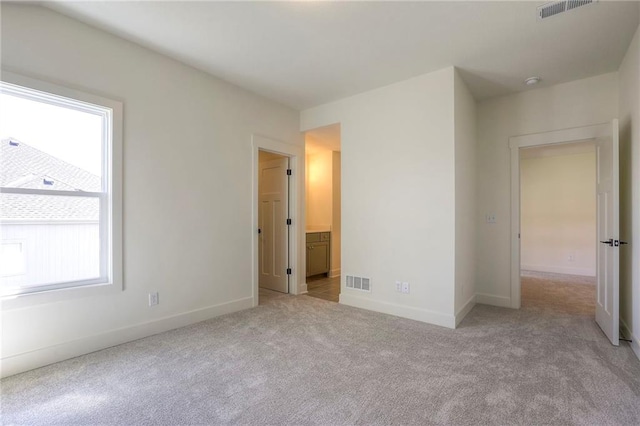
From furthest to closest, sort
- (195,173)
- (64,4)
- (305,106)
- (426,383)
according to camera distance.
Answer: (305,106)
(195,173)
(64,4)
(426,383)

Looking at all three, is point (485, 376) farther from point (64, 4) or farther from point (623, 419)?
point (64, 4)

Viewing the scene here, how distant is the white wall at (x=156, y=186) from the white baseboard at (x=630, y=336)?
12.6 feet

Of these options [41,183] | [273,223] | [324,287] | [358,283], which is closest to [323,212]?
[273,223]

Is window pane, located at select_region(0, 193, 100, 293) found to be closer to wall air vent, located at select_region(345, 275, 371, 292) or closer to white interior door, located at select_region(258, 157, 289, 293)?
white interior door, located at select_region(258, 157, 289, 293)

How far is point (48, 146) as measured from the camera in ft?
8.33

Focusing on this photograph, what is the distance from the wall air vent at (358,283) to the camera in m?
4.01

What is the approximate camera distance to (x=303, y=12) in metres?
2.44

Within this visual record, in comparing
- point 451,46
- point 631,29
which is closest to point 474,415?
point 451,46

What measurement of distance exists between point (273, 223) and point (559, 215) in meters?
5.97

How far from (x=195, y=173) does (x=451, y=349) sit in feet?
10.2

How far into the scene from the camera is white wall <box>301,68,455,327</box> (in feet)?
11.2

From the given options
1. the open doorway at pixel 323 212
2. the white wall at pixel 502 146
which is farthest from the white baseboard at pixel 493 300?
the open doorway at pixel 323 212

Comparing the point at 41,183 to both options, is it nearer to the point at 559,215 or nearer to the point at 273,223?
the point at 273,223

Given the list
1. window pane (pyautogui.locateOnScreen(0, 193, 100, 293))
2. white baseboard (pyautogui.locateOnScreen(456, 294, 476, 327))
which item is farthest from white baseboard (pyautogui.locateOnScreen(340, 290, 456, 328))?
window pane (pyautogui.locateOnScreen(0, 193, 100, 293))
